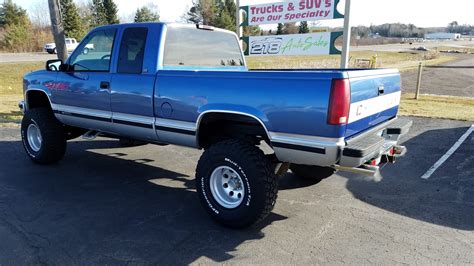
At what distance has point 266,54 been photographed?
9.19 meters

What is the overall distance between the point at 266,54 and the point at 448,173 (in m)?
5.22

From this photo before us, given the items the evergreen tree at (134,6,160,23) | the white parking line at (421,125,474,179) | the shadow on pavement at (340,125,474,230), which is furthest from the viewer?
the evergreen tree at (134,6,160,23)

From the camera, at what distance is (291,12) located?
843 centimetres

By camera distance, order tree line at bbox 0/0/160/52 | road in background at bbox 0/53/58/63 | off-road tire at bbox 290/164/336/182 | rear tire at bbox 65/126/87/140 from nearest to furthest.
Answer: off-road tire at bbox 290/164/336/182 < rear tire at bbox 65/126/87/140 < road in background at bbox 0/53/58/63 < tree line at bbox 0/0/160/52

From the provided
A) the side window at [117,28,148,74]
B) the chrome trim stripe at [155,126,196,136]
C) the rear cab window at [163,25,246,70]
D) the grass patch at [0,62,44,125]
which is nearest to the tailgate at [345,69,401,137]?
the chrome trim stripe at [155,126,196,136]

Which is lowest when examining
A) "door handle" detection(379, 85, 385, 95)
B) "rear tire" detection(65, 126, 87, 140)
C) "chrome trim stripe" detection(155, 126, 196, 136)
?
"rear tire" detection(65, 126, 87, 140)

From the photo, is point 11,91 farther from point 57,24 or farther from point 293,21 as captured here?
point 293,21

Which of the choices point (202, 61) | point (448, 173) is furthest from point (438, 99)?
point (202, 61)

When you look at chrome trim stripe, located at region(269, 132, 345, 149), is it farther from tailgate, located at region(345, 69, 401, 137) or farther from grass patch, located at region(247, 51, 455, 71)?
grass patch, located at region(247, 51, 455, 71)

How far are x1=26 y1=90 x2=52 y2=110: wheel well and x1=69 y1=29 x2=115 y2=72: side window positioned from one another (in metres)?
1.05

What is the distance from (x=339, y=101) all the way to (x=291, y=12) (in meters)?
6.03

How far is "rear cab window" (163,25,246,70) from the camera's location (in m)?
4.31

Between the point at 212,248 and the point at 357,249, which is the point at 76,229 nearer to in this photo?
the point at 212,248

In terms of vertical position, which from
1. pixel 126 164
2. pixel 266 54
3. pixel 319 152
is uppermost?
pixel 266 54
